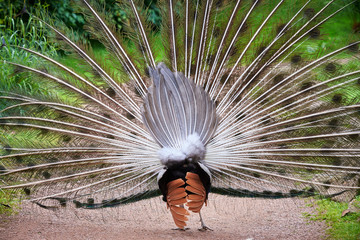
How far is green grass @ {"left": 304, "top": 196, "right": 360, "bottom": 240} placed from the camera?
4766mm

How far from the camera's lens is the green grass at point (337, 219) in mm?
4766

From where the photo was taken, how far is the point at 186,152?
451 cm

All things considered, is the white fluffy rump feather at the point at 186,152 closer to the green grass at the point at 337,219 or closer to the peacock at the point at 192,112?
the peacock at the point at 192,112

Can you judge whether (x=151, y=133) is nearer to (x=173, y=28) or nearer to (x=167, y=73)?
(x=167, y=73)

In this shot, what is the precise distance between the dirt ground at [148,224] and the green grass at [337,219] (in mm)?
131

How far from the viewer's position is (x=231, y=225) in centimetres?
562

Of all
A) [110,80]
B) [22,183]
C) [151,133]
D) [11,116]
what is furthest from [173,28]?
[22,183]

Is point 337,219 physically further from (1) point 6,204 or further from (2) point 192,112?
(1) point 6,204

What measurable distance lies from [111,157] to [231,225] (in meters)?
1.93

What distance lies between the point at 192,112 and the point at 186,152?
48 centimetres

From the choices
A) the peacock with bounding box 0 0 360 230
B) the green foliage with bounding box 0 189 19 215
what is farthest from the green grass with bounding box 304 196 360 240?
the green foliage with bounding box 0 189 19 215

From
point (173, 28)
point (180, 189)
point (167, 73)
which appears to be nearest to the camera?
point (180, 189)

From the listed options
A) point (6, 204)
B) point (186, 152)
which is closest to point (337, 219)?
point (186, 152)

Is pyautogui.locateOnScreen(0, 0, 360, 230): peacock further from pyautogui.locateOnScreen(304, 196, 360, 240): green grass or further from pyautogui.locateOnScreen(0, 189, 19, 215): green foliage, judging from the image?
pyautogui.locateOnScreen(0, 189, 19, 215): green foliage
